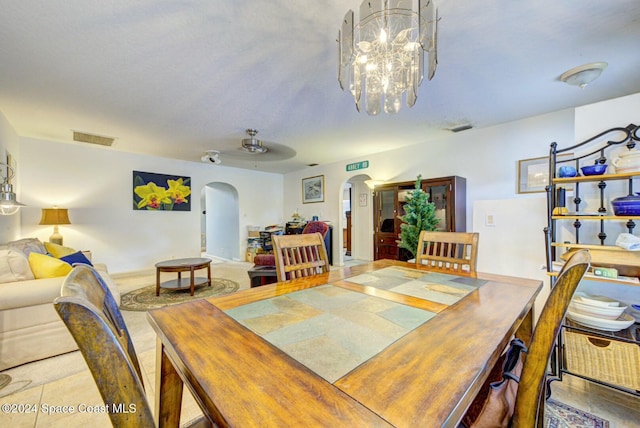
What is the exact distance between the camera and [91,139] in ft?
13.4

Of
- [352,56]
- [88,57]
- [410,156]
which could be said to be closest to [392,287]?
[352,56]

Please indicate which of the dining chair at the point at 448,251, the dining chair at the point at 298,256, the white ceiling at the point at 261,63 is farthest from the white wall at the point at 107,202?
the dining chair at the point at 448,251

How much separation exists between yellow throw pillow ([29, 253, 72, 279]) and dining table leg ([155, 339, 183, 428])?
1.98 m

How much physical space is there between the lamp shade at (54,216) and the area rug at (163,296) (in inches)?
67.2

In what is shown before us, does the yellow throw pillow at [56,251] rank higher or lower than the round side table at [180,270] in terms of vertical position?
higher

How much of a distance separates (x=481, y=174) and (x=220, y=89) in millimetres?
3519

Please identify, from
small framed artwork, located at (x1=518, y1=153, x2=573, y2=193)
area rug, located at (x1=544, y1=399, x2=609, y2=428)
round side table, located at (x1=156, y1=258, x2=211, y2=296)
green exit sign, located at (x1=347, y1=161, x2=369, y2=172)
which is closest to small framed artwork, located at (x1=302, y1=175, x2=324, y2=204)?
green exit sign, located at (x1=347, y1=161, x2=369, y2=172)

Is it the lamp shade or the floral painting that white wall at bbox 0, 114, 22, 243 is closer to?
the lamp shade

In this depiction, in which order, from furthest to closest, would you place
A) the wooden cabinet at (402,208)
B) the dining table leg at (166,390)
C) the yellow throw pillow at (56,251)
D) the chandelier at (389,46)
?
the wooden cabinet at (402,208) → the yellow throw pillow at (56,251) → the chandelier at (389,46) → the dining table leg at (166,390)

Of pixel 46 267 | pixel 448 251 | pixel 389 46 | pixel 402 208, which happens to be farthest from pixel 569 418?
pixel 46 267

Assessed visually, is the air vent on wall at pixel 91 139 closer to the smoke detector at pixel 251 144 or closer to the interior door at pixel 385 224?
the smoke detector at pixel 251 144

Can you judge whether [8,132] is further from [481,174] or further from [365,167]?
[481,174]

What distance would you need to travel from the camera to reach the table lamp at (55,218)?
3.91 m

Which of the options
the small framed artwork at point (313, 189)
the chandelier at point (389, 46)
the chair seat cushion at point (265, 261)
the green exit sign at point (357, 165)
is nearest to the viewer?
the chandelier at point (389, 46)
